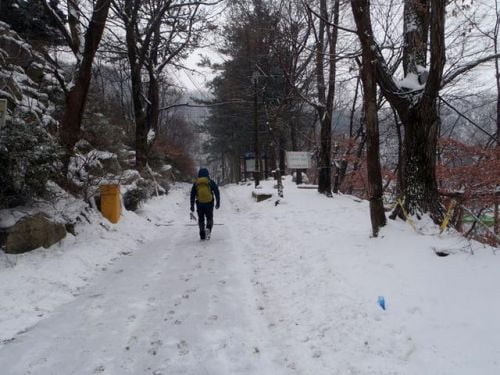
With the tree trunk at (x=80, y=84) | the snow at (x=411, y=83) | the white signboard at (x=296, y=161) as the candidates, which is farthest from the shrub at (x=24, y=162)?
the white signboard at (x=296, y=161)

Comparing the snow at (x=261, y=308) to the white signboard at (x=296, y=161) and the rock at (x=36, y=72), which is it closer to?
the rock at (x=36, y=72)

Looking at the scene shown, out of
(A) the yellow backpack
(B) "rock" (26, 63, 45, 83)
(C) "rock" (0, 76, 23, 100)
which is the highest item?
(B) "rock" (26, 63, 45, 83)

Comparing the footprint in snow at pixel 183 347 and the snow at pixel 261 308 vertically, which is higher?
the snow at pixel 261 308

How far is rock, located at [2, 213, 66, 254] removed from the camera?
6.43 metres

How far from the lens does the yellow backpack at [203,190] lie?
9.55 m

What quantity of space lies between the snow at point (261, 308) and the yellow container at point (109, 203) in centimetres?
185

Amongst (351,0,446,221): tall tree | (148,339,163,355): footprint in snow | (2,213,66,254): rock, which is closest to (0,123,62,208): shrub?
(2,213,66,254): rock

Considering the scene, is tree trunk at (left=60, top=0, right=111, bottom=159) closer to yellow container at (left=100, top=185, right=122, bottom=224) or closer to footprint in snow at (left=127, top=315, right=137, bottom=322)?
yellow container at (left=100, top=185, right=122, bottom=224)

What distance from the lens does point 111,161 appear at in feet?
40.6

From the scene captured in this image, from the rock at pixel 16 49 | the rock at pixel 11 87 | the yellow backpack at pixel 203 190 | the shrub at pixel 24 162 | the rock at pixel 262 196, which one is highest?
the rock at pixel 16 49

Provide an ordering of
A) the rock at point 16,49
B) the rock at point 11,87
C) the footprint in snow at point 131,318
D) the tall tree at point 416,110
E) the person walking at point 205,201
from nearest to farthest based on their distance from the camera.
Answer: the footprint in snow at point 131,318
the tall tree at point 416,110
the rock at point 11,87
the person walking at point 205,201
the rock at point 16,49

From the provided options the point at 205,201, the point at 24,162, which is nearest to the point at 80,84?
the point at 24,162

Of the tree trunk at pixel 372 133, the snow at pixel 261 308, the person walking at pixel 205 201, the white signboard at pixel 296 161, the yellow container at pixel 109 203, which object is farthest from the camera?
the white signboard at pixel 296 161

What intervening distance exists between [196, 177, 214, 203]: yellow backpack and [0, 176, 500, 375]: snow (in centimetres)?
164
